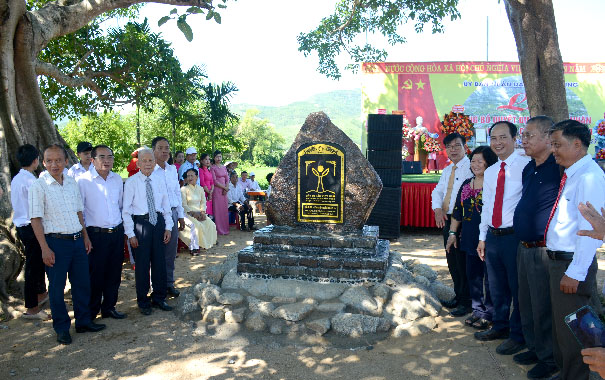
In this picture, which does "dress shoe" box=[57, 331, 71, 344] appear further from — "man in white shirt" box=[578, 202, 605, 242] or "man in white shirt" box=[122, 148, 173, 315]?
"man in white shirt" box=[578, 202, 605, 242]

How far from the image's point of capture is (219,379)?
11.1ft

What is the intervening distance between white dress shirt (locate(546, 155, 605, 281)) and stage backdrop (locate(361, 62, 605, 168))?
1484 centimetres

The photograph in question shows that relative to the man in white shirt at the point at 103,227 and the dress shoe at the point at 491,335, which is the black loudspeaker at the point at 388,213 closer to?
the dress shoe at the point at 491,335

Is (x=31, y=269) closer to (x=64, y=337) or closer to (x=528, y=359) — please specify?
(x=64, y=337)

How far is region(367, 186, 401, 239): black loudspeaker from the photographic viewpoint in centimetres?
860

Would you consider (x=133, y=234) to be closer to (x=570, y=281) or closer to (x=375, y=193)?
(x=375, y=193)

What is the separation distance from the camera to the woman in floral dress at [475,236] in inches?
173

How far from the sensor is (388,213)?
8.74m

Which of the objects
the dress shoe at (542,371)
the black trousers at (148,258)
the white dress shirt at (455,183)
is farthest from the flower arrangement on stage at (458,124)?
the dress shoe at (542,371)

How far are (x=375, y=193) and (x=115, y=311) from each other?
3.14 metres

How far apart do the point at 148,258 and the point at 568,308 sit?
12.7 feet

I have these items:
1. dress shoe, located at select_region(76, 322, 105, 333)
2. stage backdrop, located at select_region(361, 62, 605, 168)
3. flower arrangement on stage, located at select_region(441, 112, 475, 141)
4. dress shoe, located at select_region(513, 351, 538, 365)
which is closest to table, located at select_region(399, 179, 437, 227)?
dress shoe, located at select_region(513, 351, 538, 365)

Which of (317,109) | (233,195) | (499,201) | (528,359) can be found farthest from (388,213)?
(317,109)

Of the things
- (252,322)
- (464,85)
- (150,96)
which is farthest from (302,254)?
(464,85)
